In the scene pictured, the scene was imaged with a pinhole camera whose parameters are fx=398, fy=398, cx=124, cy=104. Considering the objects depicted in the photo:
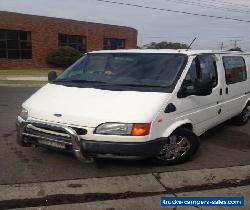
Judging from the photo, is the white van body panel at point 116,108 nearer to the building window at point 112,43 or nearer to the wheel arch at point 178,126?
the wheel arch at point 178,126

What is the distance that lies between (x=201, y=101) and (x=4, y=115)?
18.1 feet

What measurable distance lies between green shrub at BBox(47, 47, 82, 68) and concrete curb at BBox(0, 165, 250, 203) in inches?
1175

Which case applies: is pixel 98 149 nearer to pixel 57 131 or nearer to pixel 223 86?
pixel 57 131

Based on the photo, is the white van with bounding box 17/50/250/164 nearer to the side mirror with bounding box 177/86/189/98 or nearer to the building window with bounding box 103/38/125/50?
the side mirror with bounding box 177/86/189/98

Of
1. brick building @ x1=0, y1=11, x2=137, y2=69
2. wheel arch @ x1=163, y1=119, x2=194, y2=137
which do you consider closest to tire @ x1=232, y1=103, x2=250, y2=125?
wheel arch @ x1=163, y1=119, x2=194, y2=137

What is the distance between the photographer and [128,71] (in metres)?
6.11

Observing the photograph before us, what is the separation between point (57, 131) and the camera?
511 cm

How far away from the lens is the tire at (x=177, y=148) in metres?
5.61

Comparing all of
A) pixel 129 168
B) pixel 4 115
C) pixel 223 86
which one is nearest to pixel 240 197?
pixel 129 168

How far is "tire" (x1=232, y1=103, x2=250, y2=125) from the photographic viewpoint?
8.83 meters

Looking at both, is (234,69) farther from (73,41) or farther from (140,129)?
(73,41)

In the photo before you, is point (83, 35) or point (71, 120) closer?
point (71, 120)

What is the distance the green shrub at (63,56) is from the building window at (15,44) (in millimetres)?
2002

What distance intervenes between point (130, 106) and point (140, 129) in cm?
35
